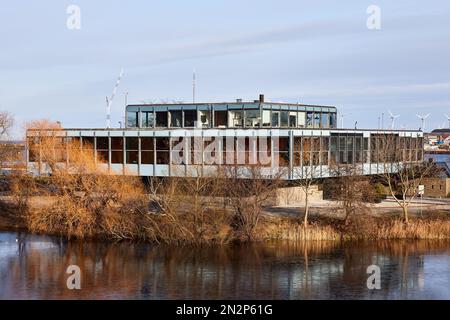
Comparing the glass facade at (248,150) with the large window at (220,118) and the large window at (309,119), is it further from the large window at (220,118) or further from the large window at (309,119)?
the large window at (309,119)

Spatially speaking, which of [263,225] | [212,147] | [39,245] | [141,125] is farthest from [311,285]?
[141,125]

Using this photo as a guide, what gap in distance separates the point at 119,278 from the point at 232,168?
1983 centimetres

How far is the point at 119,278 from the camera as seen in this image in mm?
45844

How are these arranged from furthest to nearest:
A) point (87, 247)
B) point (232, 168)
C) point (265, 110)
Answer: point (265, 110) → point (232, 168) → point (87, 247)

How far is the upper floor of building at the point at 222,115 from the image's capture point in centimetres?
7781

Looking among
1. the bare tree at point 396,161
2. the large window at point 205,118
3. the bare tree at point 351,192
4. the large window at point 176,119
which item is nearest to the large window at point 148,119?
the large window at point 176,119

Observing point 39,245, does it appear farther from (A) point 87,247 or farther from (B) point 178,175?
(B) point 178,175

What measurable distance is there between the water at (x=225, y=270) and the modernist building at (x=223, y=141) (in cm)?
1158

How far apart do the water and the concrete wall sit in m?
21.7

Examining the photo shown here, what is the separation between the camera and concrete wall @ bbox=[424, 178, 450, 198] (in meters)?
77.6

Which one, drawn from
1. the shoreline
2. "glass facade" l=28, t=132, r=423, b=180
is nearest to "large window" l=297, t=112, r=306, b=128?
"glass facade" l=28, t=132, r=423, b=180

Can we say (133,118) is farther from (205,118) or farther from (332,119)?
(332,119)

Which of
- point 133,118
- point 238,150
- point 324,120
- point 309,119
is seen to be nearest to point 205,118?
point 133,118

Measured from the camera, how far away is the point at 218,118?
79.4m
